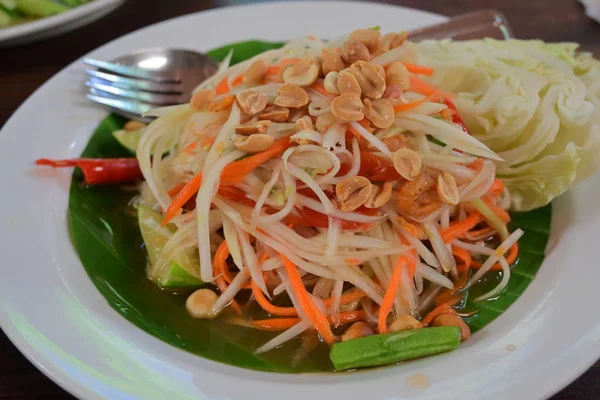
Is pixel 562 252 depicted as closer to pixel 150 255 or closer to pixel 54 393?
pixel 150 255

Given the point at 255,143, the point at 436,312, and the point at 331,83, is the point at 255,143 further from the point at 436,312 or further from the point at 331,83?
the point at 436,312

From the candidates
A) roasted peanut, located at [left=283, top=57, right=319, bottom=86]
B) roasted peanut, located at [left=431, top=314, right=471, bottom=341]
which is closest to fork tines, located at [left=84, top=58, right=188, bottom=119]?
roasted peanut, located at [left=283, top=57, right=319, bottom=86]

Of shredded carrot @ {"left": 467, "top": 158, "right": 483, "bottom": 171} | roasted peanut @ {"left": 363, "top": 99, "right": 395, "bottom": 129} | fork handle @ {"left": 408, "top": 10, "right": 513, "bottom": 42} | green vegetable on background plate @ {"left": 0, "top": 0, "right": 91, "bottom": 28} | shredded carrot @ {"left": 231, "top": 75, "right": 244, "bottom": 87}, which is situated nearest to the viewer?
roasted peanut @ {"left": 363, "top": 99, "right": 395, "bottom": 129}

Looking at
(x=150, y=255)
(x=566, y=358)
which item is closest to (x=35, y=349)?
(x=150, y=255)

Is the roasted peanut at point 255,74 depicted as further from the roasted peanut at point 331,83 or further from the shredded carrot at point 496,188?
the shredded carrot at point 496,188

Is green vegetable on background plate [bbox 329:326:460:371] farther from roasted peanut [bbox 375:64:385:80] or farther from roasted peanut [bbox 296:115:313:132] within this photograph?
roasted peanut [bbox 375:64:385:80]
